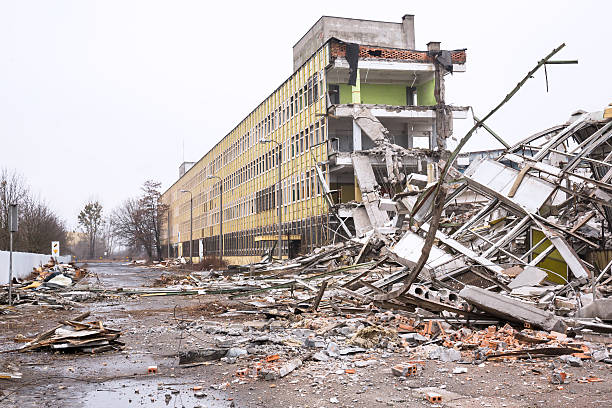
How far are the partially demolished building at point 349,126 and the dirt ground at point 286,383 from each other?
25827 millimetres

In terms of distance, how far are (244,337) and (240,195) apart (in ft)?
203

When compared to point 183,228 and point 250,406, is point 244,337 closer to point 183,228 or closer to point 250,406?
point 250,406

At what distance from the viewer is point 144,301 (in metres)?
21.3

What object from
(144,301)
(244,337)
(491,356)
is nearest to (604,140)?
(491,356)

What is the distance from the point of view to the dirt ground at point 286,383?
255 inches

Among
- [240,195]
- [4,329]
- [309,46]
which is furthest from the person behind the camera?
[240,195]

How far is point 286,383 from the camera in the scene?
7332 millimetres

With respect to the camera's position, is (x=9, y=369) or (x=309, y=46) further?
(x=309, y=46)

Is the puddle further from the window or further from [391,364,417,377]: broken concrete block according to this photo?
the window

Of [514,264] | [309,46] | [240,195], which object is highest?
[309,46]

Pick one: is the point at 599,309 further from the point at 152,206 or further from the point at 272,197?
the point at 152,206

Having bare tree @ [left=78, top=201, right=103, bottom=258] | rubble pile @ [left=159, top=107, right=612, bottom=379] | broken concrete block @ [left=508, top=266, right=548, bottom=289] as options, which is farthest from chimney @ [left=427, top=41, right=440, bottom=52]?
bare tree @ [left=78, top=201, right=103, bottom=258]

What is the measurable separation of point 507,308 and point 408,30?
46.1 meters

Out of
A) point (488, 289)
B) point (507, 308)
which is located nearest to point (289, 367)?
point (507, 308)
